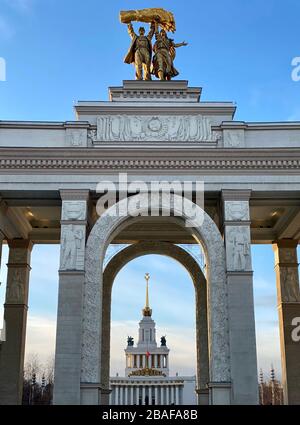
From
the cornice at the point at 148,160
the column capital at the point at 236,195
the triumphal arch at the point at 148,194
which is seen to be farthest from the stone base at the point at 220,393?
the cornice at the point at 148,160

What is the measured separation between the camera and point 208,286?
2080 centimetres

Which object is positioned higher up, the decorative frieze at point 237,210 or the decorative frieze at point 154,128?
the decorative frieze at point 154,128

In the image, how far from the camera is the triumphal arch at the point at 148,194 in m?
19.7

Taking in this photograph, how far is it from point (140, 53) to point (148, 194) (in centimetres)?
722

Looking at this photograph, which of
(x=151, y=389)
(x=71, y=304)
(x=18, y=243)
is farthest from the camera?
(x=151, y=389)

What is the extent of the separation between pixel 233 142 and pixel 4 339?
12.6 metres

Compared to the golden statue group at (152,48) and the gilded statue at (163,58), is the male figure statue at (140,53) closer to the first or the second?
the golden statue group at (152,48)

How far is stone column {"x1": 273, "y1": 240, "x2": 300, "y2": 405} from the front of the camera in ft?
80.7

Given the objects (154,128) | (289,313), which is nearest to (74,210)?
(154,128)

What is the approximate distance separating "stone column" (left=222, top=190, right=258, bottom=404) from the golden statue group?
7156mm

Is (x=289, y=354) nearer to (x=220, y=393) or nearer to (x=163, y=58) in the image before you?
(x=220, y=393)

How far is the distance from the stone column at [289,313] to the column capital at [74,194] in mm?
10029
